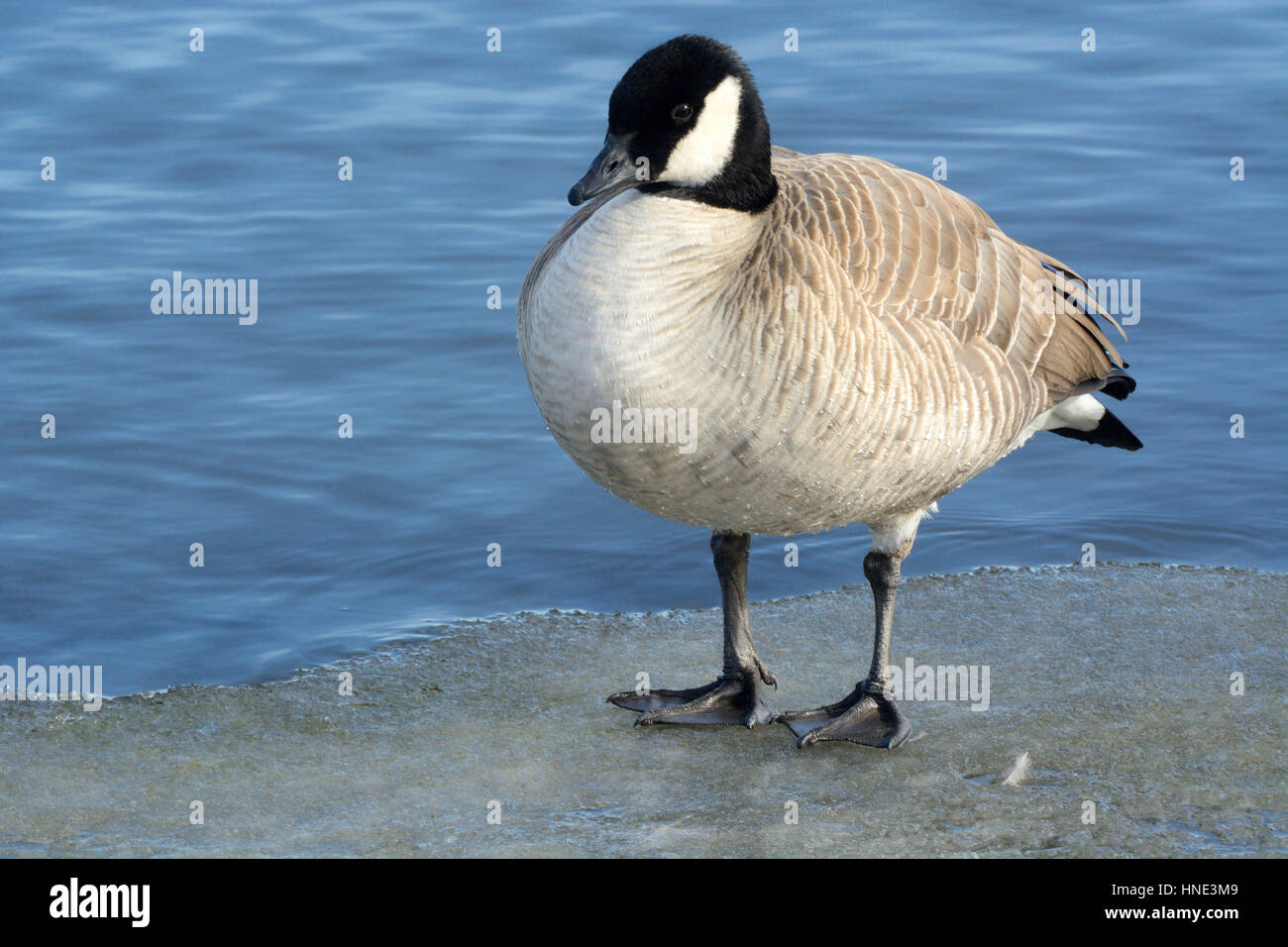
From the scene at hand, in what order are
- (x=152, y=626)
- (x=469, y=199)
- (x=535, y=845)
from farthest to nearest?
(x=469, y=199) → (x=152, y=626) → (x=535, y=845)

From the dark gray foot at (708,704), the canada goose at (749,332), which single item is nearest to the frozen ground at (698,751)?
the dark gray foot at (708,704)

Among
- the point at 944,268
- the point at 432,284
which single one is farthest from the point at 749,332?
the point at 432,284

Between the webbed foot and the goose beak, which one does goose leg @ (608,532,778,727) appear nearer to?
the webbed foot

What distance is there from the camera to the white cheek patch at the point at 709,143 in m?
4.93

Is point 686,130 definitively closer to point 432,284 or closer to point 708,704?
point 708,704

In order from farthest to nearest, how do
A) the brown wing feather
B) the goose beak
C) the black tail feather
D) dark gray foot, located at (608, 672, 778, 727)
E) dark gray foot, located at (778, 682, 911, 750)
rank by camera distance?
1. the black tail feather
2. dark gray foot, located at (608, 672, 778, 727)
3. dark gray foot, located at (778, 682, 911, 750)
4. the brown wing feather
5. the goose beak

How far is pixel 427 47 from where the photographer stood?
1419cm

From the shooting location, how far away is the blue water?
7.30m

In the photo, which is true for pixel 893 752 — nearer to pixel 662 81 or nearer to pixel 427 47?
pixel 662 81

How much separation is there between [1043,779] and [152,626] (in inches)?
146

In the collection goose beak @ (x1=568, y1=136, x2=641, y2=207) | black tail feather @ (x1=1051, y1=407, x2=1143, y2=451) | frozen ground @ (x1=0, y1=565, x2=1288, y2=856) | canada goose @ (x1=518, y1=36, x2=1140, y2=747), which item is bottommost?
frozen ground @ (x1=0, y1=565, x2=1288, y2=856)

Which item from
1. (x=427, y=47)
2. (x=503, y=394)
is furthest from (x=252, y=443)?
(x=427, y=47)

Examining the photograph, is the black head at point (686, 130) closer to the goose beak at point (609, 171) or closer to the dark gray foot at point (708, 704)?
the goose beak at point (609, 171)

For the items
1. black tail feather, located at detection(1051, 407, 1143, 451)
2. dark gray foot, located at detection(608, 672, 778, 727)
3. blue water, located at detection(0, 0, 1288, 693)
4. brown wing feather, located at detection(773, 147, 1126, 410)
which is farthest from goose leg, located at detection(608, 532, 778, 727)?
black tail feather, located at detection(1051, 407, 1143, 451)
